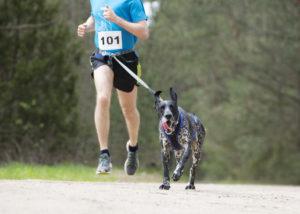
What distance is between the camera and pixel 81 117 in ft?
89.4

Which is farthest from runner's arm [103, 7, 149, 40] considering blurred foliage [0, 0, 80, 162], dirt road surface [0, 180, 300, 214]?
blurred foliage [0, 0, 80, 162]

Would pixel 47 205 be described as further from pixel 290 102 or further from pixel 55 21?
pixel 290 102

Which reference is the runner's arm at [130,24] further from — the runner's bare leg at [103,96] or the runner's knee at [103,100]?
the runner's knee at [103,100]

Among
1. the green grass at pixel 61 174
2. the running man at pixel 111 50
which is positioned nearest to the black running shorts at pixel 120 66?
the running man at pixel 111 50

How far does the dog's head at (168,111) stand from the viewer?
11688 mm

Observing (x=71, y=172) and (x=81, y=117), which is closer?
(x=71, y=172)

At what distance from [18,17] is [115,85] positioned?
464 inches

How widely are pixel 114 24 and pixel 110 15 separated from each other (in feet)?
1.61

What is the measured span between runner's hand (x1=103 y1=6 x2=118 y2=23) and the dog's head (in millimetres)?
1031

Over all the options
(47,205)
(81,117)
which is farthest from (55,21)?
(47,205)

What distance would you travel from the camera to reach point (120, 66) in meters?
12.5

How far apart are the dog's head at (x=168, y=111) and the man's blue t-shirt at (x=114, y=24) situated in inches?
39.6

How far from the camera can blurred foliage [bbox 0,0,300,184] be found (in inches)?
934

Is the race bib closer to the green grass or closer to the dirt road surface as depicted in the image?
the dirt road surface
